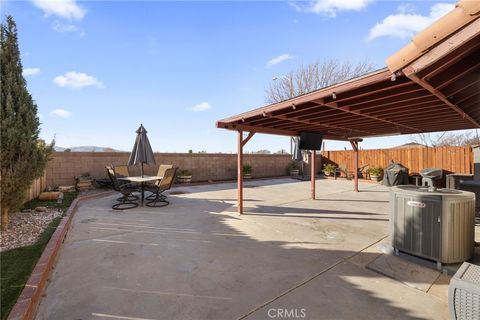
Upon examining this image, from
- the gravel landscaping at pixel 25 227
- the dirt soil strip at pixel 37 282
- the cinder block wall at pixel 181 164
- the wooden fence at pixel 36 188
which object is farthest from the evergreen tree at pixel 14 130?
the cinder block wall at pixel 181 164

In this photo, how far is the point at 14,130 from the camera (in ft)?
13.2

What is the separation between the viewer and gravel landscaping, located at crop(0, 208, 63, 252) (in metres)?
3.62

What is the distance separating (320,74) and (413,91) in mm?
16094

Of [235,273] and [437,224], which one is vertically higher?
[437,224]

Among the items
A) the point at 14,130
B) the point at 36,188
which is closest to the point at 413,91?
the point at 14,130

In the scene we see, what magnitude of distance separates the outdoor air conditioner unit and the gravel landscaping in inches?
222

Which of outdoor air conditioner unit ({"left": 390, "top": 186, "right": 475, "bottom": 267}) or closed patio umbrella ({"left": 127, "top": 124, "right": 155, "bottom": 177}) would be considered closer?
outdoor air conditioner unit ({"left": 390, "top": 186, "right": 475, "bottom": 267})

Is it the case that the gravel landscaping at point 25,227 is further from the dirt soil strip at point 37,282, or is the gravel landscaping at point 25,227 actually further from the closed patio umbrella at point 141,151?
the closed patio umbrella at point 141,151

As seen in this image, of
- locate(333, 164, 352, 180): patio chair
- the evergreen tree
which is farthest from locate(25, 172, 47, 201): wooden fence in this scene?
locate(333, 164, 352, 180): patio chair

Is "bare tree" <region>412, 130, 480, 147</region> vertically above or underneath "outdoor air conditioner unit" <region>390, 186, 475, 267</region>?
above

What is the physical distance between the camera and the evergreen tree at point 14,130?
13.2 feet

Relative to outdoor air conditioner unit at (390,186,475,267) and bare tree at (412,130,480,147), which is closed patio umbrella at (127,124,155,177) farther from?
bare tree at (412,130,480,147)

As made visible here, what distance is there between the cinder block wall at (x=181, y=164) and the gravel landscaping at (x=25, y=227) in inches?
81.1

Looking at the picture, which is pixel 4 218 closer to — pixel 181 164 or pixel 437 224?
pixel 437 224
